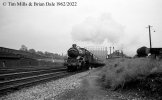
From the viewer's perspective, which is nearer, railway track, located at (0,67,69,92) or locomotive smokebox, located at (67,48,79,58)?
railway track, located at (0,67,69,92)

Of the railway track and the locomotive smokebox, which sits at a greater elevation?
the locomotive smokebox

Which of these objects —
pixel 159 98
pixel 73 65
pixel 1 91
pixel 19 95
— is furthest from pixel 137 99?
pixel 73 65

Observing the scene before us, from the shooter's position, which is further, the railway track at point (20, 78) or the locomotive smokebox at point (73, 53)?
the locomotive smokebox at point (73, 53)

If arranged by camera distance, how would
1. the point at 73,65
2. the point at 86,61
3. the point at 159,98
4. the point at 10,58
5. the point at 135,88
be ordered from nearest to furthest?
the point at 159,98, the point at 135,88, the point at 73,65, the point at 86,61, the point at 10,58

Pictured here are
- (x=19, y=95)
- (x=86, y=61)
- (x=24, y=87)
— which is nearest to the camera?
(x=19, y=95)

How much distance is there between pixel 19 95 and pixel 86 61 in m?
18.0

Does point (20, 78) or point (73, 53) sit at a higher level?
point (73, 53)

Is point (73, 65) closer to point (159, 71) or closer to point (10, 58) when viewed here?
point (10, 58)

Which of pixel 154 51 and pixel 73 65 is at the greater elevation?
pixel 154 51

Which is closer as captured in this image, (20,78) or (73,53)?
(20,78)

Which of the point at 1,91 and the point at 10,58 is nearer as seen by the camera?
the point at 1,91

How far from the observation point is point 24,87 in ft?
41.6

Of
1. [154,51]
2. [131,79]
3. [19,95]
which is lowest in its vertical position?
[19,95]

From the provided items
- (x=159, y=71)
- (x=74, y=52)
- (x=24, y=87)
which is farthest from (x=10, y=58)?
(x=159, y=71)
